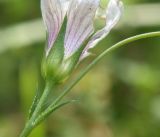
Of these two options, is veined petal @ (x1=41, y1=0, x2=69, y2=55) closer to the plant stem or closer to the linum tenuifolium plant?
the linum tenuifolium plant

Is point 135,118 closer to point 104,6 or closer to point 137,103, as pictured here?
point 137,103

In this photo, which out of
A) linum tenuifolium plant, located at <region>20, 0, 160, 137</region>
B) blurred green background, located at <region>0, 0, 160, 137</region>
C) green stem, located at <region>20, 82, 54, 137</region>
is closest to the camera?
green stem, located at <region>20, 82, 54, 137</region>

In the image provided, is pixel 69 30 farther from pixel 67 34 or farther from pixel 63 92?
pixel 63 92

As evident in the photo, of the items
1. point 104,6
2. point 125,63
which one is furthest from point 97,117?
point 104,6

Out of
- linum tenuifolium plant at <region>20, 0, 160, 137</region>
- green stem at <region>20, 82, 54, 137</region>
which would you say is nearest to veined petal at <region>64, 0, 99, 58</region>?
linum tenuifolium plant at <region>20, 0, 160, 137</region>

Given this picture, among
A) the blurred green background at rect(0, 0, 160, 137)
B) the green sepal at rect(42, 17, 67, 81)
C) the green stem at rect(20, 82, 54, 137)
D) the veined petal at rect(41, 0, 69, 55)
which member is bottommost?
the blurred green background at rect(0, 0, 160, 137)

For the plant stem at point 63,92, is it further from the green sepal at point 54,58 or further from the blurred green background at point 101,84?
the blurred green background at point 101,84

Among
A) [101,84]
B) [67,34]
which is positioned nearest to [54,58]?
[67,34]

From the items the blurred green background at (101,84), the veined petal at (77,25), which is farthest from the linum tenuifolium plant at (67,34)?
the blurred green background at (101,84)
